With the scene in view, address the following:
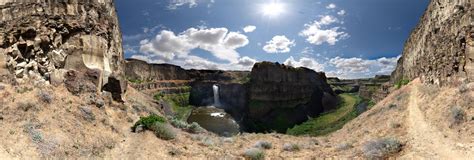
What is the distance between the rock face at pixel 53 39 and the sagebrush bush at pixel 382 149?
19335mm

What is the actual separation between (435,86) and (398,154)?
17541 mm

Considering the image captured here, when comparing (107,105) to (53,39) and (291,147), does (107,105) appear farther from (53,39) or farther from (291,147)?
(291,147)

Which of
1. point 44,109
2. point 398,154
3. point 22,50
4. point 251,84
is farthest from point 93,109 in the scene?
point 251,84

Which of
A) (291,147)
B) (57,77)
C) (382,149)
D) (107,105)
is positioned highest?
(57,77)

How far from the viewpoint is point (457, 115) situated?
793 inches

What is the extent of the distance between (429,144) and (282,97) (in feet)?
286

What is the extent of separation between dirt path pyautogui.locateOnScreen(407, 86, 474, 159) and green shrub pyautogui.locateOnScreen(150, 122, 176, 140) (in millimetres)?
14598

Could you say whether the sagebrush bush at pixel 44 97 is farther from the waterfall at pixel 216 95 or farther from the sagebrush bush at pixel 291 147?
the waterfall at pixel 216 95

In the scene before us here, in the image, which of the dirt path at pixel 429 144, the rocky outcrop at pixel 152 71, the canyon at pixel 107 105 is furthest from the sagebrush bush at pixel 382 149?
the rocky outcrop at pixel 152 71

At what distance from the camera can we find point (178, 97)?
109 metres

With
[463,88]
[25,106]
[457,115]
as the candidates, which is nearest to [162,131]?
[25,106]

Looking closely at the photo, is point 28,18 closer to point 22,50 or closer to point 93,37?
point 22,50

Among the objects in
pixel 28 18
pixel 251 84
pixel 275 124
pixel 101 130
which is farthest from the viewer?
pixel 251 84

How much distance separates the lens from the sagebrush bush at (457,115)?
19.7 metres
